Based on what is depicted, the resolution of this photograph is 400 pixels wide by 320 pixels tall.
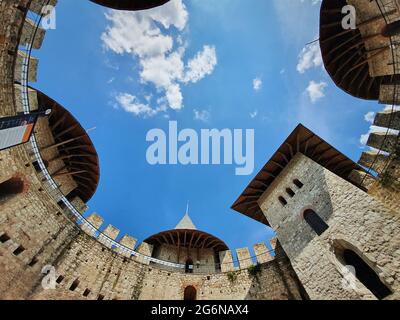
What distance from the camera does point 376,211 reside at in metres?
7.93

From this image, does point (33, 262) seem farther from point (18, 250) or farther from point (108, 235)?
point (108, 235)

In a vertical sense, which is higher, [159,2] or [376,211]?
[159,2]

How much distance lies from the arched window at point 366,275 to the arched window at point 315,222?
111cm

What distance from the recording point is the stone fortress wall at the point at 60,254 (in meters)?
8.34

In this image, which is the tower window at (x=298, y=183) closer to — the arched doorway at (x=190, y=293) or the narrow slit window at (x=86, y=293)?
the arched doorway at (x=190, y=293)

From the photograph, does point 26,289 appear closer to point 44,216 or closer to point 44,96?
point 44,216

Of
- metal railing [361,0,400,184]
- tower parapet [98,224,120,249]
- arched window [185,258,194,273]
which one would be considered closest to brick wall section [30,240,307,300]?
Answer: tower parapet [98,224,120,249]

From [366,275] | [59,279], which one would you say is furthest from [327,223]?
[59,279]

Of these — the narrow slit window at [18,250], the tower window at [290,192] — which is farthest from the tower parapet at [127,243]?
the tower window at [290,192]

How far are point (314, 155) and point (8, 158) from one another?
48.1 feet

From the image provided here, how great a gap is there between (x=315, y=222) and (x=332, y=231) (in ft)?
3.52

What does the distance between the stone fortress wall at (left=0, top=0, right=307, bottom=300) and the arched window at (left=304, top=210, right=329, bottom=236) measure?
3656 mm

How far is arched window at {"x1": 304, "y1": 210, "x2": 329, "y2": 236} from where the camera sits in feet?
31.6

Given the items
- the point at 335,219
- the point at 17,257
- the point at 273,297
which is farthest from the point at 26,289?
the point at 335,219
